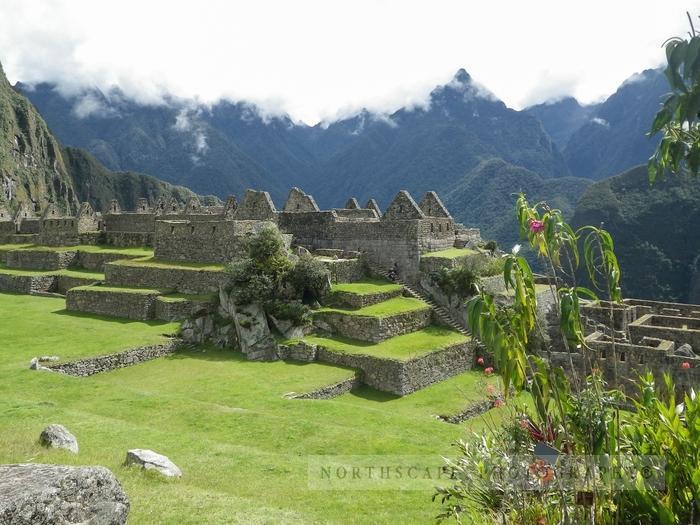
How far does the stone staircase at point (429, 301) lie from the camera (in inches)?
830

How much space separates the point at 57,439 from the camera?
8.02m

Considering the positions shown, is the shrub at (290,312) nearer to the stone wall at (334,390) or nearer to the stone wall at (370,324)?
the stone wall at (370,324)

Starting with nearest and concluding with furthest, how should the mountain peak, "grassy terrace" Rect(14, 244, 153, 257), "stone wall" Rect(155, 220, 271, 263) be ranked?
"stone wall" Rect(155, 220, 271, 263) → "grassy terrace" Rect(14, 244, 153, 257) → the mountain peak

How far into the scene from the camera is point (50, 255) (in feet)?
107

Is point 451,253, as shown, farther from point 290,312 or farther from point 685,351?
point 685,351

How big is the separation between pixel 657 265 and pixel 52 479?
254 ft

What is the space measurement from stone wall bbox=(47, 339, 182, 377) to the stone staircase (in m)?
9.62

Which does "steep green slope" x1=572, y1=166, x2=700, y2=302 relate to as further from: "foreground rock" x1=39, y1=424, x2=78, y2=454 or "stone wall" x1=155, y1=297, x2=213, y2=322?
"foreground rock" x1=39, y1=424, x2=78, y2=454

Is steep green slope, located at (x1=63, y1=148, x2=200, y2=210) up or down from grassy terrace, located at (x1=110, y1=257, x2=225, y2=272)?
up

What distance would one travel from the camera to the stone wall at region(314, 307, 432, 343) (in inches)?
747

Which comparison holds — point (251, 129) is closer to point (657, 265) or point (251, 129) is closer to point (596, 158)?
point (596, 158)

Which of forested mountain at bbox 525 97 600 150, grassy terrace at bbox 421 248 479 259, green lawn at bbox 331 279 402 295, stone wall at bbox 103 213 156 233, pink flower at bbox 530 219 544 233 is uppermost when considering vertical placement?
forested mountain at bbox 525 97 600 150

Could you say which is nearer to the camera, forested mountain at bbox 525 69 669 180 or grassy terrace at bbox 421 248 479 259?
grassy terrace at bbox 421 248 479 259

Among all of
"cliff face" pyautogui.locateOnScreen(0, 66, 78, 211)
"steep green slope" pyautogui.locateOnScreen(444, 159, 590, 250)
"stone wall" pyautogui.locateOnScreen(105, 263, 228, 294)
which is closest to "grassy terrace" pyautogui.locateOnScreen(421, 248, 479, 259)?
"stone wall" pyautogui.locateOnScreen(105, 263, 228, 294)
